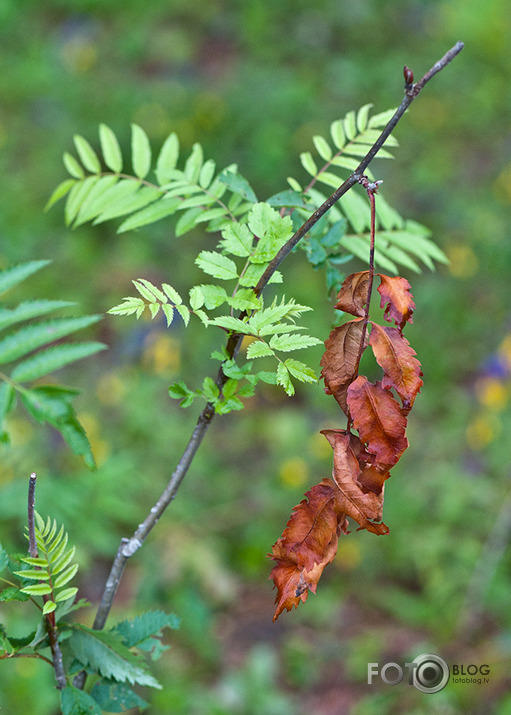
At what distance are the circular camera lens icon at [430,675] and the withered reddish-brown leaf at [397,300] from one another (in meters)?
1.96

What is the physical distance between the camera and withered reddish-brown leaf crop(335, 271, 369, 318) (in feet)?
2.73

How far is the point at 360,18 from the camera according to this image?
6.57 metres

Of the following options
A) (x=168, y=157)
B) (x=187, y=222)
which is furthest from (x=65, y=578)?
(x=168, y=157)

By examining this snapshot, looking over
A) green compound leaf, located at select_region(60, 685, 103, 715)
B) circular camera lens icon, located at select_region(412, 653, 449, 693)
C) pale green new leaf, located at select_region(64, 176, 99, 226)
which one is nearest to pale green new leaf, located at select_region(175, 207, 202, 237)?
pale green new leaf, located at select_region(64, 176, 99, 226)

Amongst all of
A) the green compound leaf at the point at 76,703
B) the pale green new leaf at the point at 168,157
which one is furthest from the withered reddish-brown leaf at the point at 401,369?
the pale green new leaf at the point at 168,157

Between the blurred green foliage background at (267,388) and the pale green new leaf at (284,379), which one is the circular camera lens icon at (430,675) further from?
the pale green new leaf at (284,379)

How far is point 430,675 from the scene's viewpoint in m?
2.38

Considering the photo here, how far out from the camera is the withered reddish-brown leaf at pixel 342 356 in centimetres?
81

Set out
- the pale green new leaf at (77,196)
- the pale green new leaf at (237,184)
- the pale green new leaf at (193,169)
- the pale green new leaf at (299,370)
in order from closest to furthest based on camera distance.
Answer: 1. the pale green new leaf at (299,370)
2. the pale green new leaf at (237,184)
3. the pale green new leaf at (193,169)
4. the pale green new leaf at (77,196)

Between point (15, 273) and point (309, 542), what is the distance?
21.0 inches

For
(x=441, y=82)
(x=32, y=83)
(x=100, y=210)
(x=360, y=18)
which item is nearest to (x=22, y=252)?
(x=32, y=83)

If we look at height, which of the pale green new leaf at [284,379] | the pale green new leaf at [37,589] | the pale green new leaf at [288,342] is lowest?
the pale green new leaf at [37,589]

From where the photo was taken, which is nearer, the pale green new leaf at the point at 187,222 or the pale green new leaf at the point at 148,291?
the pale green new leaf at the point at 148,291

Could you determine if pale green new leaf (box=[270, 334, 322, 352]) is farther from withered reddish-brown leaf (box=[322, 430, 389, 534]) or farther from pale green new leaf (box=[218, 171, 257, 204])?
pale green new leaf (box=[218, 171, 257, 204])
